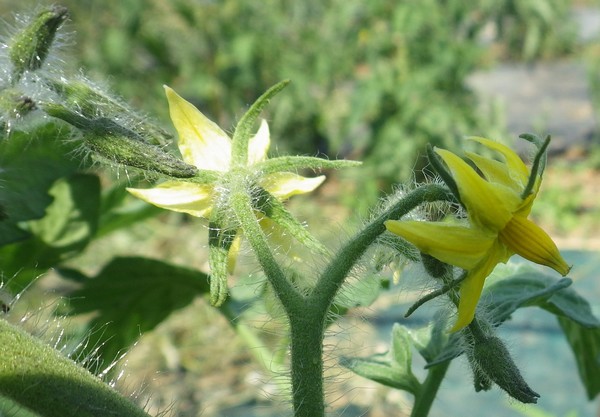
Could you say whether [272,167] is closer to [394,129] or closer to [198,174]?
[198,174]

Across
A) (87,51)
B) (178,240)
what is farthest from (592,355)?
(87,51)

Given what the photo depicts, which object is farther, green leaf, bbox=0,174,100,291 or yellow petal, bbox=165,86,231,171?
green leaf, bbox=0,174,100,291

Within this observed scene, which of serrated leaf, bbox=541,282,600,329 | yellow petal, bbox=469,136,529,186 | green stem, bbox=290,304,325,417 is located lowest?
green stem, bbox=290,304,325,417

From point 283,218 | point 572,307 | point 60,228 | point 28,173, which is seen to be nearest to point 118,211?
point 60,228

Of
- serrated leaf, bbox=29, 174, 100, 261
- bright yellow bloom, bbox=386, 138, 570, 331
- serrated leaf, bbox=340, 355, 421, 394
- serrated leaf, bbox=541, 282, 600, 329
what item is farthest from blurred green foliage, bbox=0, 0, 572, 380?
bright yellow bloom, bbox=386, 138, 570, 331

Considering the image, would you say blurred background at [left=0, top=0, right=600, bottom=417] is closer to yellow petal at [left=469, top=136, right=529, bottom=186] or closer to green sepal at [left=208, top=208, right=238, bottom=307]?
green sepal at [left=208, top=208, right=238, bottom=307]
